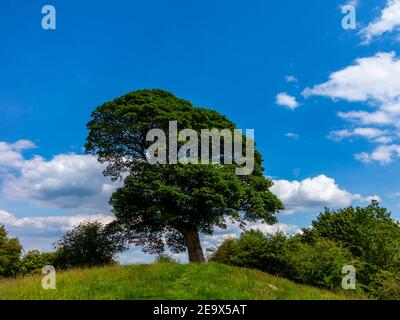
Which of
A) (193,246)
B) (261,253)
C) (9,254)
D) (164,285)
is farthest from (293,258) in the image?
(9,254)

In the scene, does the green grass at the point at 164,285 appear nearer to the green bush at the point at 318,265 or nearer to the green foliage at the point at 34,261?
the green bush at the point at 318,265

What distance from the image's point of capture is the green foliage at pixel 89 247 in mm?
35062

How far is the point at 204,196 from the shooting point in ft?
98.2

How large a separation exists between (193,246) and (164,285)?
12.9 meters

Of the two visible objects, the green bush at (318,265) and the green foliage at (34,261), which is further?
the green foliage at (34,261)

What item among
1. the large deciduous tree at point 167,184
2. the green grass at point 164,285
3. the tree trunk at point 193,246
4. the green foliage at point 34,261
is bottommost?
the green foliage at point 34,261

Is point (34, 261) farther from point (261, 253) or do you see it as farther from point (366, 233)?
point (366, 233)

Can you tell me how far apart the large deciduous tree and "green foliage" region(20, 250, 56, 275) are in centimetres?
2031

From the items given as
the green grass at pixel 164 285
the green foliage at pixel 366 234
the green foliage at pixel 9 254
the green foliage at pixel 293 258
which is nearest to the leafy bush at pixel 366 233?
the green foliage at pixel 366 234

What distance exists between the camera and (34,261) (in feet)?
171

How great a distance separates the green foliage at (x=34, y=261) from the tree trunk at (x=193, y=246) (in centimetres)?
2238

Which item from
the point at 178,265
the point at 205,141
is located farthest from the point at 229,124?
the point at 178,265

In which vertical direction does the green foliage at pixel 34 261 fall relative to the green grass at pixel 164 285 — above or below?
below

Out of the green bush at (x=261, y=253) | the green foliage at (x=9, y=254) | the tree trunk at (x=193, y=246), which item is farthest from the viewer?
the green foliage at (x=9, y=254)
